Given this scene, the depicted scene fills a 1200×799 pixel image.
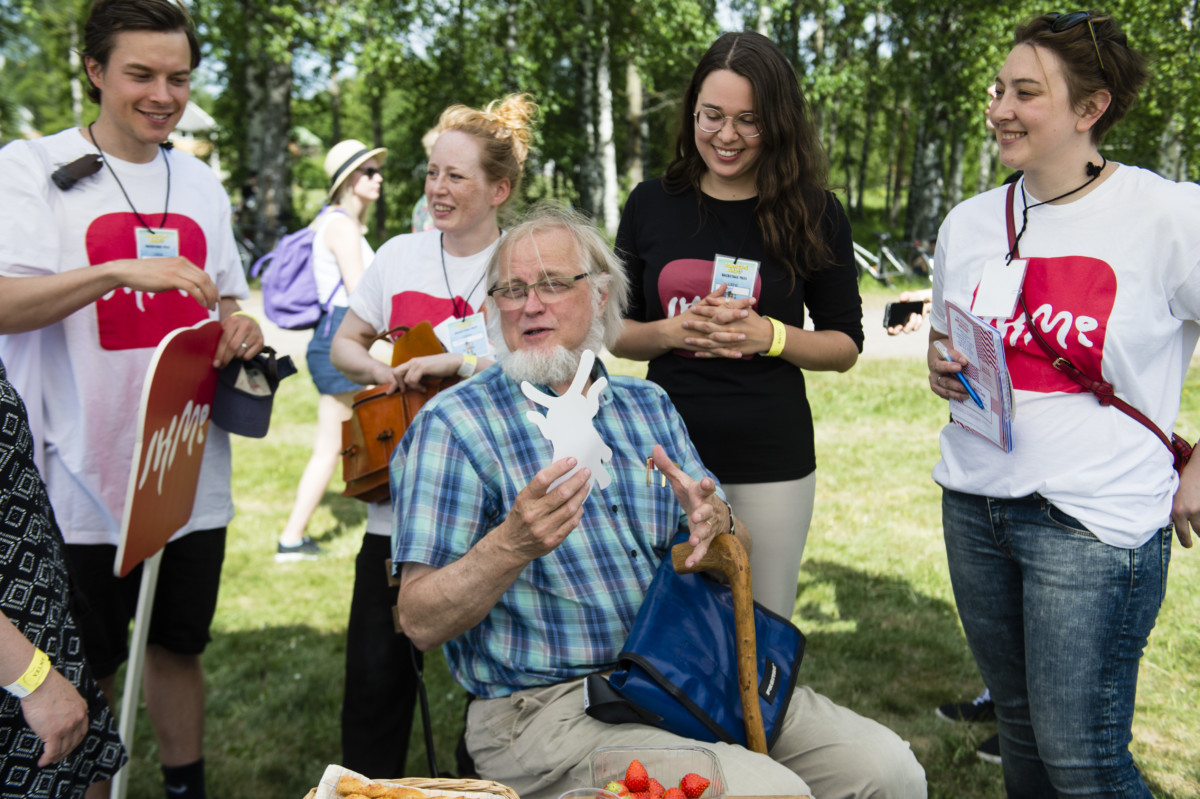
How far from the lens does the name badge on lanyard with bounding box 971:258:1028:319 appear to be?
6.54 feet

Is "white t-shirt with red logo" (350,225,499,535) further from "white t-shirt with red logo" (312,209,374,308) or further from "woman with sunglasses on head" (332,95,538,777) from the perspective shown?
"white t-shirt with red logo" (312,209,374,308)

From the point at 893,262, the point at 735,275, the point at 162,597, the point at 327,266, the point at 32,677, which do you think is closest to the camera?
the point at 32,677

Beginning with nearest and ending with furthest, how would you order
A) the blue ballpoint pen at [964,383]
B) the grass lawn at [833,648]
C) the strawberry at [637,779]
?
1. the strawberry at [637,779]
2. the blue ballpoint pen at [964,383]
3. the grass lawn at [833,648]

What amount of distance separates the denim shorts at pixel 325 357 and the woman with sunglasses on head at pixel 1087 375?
11.3 ft

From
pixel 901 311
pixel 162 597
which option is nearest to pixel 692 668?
pixel 901 311

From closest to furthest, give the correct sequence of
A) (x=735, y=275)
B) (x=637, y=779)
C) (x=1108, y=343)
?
1. (x=637, y=779)
2. (x=1108, y=343)
3. (x=735, y=275)

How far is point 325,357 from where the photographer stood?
5066 mm

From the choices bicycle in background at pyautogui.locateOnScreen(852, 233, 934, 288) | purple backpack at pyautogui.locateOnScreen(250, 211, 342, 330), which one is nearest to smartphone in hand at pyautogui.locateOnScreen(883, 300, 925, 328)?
purple backpack at pyautogui.locateOnScreen(250, 211, 342, 330)

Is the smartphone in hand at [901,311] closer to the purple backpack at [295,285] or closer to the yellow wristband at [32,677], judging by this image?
the yellow wristband at [32,677]

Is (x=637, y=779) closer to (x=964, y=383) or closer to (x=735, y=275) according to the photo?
(x=964, y=383)

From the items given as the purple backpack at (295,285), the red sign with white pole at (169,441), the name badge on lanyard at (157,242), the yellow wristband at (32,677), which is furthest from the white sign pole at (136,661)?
the purple backpack at (295,285)

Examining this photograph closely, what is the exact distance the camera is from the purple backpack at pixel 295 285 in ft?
16.1

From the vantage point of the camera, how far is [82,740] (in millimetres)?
1737

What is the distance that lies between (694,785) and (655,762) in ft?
0.25
